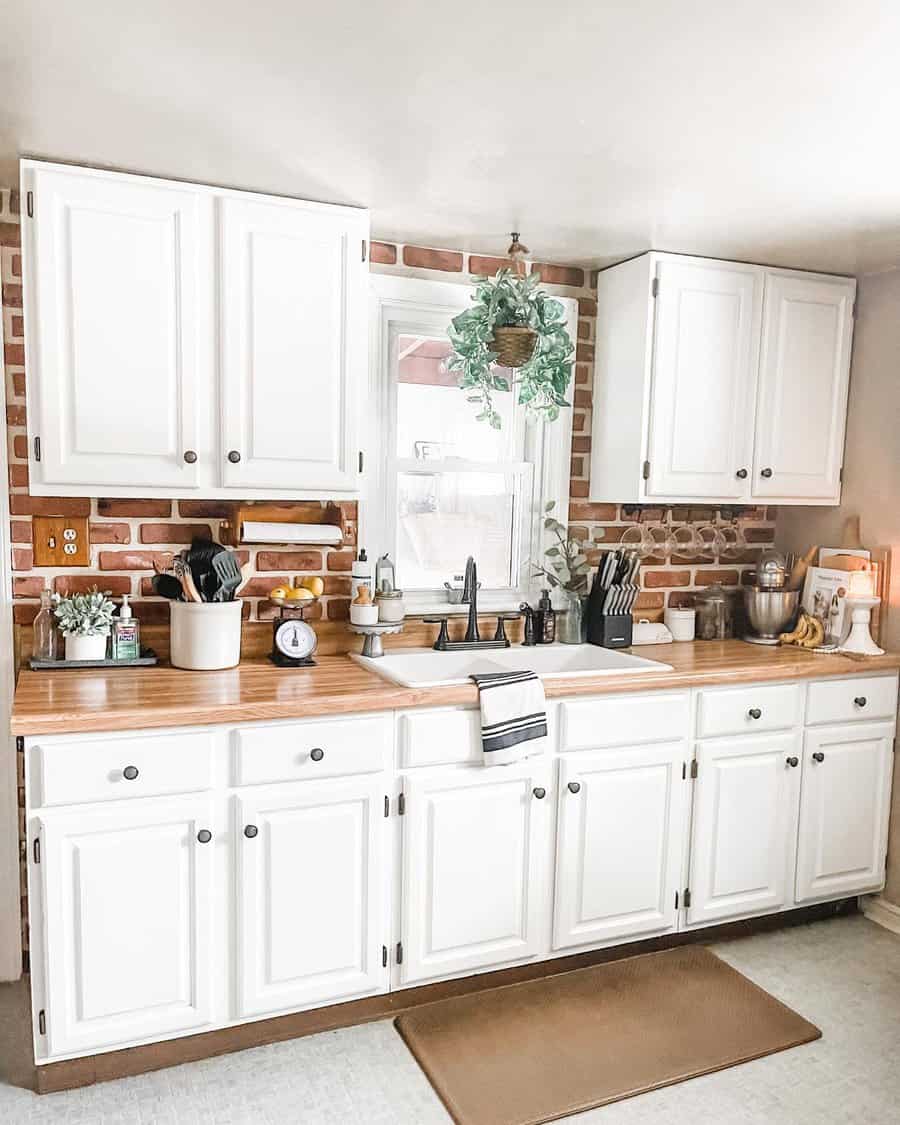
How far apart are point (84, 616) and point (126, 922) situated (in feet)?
2.76

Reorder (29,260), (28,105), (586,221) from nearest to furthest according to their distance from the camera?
(28,105) → (29,260) → (586,221)

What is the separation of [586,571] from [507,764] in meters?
0.96

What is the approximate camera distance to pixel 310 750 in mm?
2348

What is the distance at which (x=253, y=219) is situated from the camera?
2.54 meters

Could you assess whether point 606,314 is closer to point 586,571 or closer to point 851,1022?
point 586,571

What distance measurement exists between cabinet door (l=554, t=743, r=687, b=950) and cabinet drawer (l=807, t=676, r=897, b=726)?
0.57 meters

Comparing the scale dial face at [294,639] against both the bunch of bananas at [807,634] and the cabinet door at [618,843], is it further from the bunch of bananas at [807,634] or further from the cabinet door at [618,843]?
the bunch of bananas at [807,634]

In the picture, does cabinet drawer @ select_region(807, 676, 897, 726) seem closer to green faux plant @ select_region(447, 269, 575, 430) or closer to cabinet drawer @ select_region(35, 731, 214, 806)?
green faux plant @ select_region(447, 269, 575, 430)

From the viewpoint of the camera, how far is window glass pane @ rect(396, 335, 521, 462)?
10.2ft

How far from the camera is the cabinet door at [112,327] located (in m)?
2.35

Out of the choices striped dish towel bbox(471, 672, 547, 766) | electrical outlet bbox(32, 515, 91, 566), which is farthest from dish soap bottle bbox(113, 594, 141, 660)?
striped dish towel bbox(471, 672, 547, 766)

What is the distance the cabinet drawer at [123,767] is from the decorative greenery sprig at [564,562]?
1.49 metres

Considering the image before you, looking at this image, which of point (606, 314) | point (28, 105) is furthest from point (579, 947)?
point (28, 105)

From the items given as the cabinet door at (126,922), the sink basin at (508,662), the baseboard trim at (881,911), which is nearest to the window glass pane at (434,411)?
the sink basin at (508,662)
